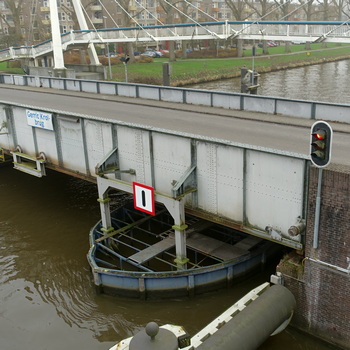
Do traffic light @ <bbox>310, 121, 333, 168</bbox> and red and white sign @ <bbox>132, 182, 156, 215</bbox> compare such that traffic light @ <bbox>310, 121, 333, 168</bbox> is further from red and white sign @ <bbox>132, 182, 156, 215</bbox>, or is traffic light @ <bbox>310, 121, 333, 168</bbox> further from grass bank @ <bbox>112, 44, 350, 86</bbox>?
grass bank @ <bbox>112, 44, 350, 86</bbox>

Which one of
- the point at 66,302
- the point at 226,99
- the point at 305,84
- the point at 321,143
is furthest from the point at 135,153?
the point at 305,84

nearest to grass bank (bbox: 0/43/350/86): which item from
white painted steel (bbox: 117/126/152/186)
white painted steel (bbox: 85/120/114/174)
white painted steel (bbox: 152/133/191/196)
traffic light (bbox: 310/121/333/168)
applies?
white painted steel (bbox: 85/120/114/174)

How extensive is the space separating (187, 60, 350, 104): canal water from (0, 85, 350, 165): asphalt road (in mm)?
26603

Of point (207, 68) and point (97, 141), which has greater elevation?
point (97, 141)

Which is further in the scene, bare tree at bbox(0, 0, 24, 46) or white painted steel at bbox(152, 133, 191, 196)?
bare tree at bbox(0, 0, 24, 46)

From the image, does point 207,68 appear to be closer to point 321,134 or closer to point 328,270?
point 328,270

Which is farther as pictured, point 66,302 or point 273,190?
point 66,302

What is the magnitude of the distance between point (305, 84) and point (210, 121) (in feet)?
135

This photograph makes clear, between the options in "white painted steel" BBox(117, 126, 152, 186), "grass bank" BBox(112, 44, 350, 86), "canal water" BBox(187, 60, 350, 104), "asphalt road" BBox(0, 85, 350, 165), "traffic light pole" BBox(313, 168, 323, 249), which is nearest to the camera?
"traffic light pole" BBox(313, 168, 323, 249)

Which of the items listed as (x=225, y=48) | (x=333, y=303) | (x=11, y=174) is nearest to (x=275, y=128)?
(x=333, y=303)

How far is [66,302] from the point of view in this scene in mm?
16625

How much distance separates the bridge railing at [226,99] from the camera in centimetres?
2036

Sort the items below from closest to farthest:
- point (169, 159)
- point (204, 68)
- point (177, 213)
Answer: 1. point (177, 213)
2. point (169, 159)
3. point (204, 68)

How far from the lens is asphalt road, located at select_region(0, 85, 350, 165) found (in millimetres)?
16609
